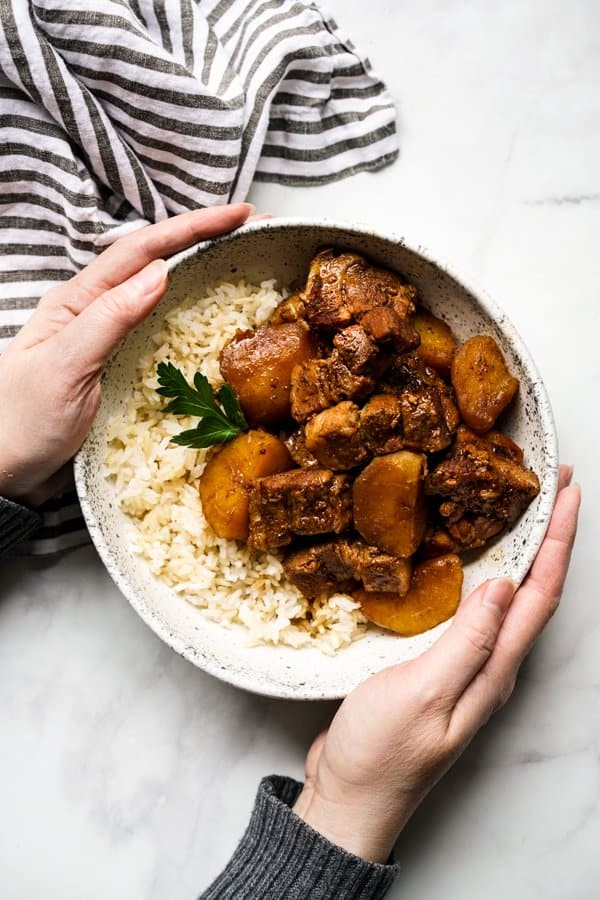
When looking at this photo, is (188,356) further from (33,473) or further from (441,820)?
(441,820)

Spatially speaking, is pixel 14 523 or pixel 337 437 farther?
pixel 14 523

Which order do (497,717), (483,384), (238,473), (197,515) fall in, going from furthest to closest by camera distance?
(497,717), (197,515), (238,473), (483,384)

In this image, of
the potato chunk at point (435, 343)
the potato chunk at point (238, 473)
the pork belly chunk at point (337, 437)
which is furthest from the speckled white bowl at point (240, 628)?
the pork belly chunk at point (337, 437)

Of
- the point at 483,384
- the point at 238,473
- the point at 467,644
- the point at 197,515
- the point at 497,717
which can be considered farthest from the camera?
the point at 497,717

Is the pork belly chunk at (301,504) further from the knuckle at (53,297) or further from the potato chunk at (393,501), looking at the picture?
the knuckle at (53,297)

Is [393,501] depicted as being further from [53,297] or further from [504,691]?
[53,297]

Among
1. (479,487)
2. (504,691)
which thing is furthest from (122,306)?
(504,691)
